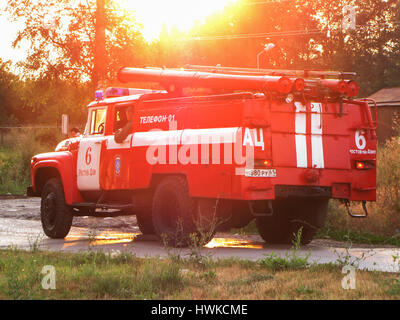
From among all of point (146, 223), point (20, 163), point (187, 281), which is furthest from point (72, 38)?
point (187, 281)

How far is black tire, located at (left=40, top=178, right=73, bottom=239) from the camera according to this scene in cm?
1508

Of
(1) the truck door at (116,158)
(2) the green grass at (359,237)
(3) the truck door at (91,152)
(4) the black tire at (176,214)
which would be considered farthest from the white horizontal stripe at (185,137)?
(2) the green grass at (359,237)

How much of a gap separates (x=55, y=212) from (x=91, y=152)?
141cm

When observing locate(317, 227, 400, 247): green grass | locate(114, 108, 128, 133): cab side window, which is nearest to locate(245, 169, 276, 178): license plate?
locate(317, 227, 400, 247): green grass

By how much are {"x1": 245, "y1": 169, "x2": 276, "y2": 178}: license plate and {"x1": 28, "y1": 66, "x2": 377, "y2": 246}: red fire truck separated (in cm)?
1

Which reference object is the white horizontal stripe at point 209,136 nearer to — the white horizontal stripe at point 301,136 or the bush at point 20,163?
the white horizontal stripe at point 301,136

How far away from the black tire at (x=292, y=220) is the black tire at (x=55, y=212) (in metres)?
3.63

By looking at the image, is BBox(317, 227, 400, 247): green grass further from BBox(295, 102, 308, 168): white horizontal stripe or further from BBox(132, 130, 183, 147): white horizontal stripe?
BBox(132, 130, 183, 147): white horizontal stripe

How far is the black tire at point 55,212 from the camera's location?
15.1m

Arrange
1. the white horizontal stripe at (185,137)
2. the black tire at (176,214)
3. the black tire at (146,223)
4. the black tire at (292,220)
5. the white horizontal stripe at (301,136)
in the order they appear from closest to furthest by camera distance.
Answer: the white horizontal stripe at (185,137) < the white horizontal stripe at (301,136) < the black tire at (176,214) < the black tire at (292,220) < the black tire at (146,223)

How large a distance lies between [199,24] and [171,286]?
5599 centimetres

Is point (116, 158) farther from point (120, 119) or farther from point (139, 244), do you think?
point (139, 244)

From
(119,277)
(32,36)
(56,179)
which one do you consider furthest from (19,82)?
(119,277)

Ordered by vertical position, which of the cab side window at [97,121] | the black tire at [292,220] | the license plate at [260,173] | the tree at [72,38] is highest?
the tree at [72,38]
